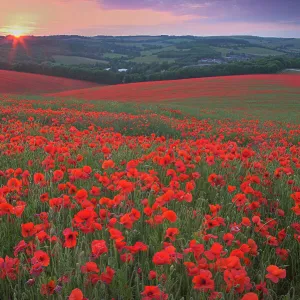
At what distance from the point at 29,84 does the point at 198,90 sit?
20.2 m

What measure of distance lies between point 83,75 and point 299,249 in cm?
6020

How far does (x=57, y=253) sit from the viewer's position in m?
2.13

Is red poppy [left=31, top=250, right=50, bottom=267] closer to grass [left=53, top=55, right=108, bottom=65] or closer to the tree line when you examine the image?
the tree line

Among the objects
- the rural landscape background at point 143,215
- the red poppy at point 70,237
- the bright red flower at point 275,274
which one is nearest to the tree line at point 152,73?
the rural landscape background at point 143,215

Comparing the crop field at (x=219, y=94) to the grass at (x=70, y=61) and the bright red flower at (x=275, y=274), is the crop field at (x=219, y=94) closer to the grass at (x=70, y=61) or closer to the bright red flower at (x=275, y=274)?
the bright red flower at (x=275, y=274)

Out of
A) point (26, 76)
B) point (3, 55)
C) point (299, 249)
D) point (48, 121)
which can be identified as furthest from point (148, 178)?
point (3, 55)

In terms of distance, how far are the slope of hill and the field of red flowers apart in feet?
15.1

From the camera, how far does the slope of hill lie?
140 feet

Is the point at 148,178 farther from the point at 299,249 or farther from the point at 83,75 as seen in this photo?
the point at 83,75

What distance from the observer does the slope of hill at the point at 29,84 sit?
42656 mm

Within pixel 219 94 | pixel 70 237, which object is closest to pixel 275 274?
pixel 70 237

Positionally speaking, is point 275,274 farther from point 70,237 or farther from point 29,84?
point 29,84

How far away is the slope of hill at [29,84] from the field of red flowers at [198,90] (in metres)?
4.60

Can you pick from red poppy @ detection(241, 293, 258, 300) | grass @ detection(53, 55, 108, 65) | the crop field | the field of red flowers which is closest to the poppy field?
red poppy @ detection(241, 293, 258, 300)
